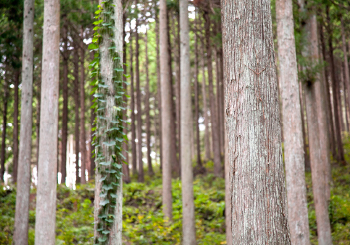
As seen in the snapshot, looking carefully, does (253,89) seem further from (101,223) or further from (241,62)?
(101,223)

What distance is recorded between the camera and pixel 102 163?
4.97 m

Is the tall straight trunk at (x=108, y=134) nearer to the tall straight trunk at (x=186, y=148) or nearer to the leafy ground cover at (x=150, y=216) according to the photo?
the leafy ground cover at (x=150, y=216)

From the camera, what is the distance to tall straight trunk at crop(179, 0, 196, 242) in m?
9.40

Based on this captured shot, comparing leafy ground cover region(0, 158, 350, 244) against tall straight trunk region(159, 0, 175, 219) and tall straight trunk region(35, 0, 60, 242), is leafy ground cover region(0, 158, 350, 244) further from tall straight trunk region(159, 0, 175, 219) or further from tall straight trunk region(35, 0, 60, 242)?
tall straight trunk region(35, 0, 60, 242)

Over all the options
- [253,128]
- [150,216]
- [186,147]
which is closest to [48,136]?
[186,147]

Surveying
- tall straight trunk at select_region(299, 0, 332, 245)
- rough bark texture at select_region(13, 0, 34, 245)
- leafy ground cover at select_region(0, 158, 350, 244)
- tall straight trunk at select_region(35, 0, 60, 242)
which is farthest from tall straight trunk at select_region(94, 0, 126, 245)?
tall straight trunk at select_region(299, 0, 332, 245)

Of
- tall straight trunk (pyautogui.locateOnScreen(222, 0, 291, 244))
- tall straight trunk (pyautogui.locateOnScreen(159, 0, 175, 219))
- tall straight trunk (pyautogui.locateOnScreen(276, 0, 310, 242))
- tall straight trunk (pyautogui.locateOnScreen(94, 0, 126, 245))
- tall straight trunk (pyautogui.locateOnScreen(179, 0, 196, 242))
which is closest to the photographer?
tall straight trunk (pyautogui.locateOnScreen(222, 0, 291, 244))

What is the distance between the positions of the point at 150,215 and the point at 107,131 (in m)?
6.46

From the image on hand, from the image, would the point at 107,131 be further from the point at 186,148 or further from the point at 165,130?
the point at 165,130

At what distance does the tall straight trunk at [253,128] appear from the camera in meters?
3.01

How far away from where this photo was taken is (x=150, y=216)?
995 centimetres

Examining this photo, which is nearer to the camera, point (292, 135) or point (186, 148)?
point (292, 135)

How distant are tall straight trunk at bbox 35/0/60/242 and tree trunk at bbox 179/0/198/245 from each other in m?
4.05

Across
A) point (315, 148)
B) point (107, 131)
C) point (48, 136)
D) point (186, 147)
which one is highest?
point (48, 136)
